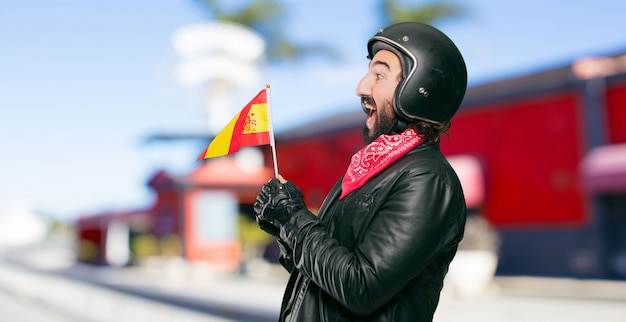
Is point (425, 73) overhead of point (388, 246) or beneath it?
overhead

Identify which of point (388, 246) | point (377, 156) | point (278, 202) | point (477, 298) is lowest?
point (477, 298)

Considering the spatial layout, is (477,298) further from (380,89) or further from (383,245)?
(383,245)

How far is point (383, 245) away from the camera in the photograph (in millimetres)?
1666

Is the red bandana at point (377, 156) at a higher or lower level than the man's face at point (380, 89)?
lower

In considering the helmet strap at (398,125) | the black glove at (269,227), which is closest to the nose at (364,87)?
the helmet strap at (398,125)

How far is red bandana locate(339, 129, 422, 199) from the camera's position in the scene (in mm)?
1861

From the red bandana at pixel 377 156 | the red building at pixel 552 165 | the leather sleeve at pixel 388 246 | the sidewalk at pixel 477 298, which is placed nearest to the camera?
the leather sleeve at pixel 388 246

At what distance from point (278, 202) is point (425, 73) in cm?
53

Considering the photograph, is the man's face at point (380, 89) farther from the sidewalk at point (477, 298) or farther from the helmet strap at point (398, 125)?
the sidewalk at point (477, 298)

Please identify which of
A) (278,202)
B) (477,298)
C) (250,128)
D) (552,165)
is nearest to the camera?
(278,202)

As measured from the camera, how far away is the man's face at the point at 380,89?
6.33 feet

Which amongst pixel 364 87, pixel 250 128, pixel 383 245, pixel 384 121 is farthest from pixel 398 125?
pixel 250 128

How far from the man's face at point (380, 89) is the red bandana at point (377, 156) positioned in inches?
1.8

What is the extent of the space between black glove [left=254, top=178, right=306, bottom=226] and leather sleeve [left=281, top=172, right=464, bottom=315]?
0.08 meters
